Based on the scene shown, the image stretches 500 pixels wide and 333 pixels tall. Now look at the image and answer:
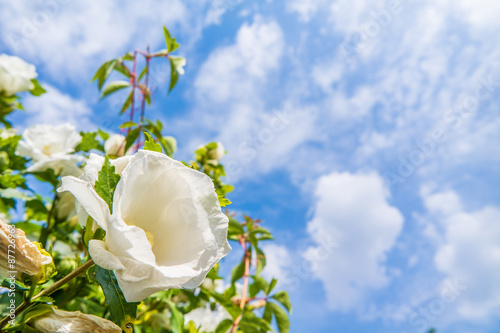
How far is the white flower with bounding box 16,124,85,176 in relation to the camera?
1.32m

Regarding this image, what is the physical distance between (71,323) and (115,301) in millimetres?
65

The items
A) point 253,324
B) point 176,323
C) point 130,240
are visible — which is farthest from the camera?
point 253,324

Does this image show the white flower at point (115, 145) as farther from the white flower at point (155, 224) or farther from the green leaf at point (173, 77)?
the white flower at point (155, 224)

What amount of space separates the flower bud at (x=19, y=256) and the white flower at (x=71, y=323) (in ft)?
0.19

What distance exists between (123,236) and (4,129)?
145 cm

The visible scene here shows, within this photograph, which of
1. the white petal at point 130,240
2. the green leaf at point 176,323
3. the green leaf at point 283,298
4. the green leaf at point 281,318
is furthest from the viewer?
the green leaf at point 283,298

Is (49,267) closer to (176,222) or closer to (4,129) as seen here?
(176,222)

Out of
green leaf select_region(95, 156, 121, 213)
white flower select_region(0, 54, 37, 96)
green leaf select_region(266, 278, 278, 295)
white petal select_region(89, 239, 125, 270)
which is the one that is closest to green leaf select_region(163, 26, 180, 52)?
white flower select_region(0, 54, 37, 96)

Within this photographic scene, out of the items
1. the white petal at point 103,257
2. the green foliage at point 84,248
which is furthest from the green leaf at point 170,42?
the white petal at point 103,257

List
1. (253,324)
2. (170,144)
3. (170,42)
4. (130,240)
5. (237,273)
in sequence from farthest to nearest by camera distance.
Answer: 1. (237,273)
2. (170,42)
3. (170,144)
4. (253,324)
5. (130,240)

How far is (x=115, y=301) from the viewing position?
1.80 ft

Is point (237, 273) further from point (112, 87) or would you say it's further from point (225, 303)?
point (112, 87)

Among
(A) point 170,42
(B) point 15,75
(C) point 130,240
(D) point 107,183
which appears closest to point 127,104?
(A) point 170,42

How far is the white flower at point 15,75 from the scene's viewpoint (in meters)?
1.58
